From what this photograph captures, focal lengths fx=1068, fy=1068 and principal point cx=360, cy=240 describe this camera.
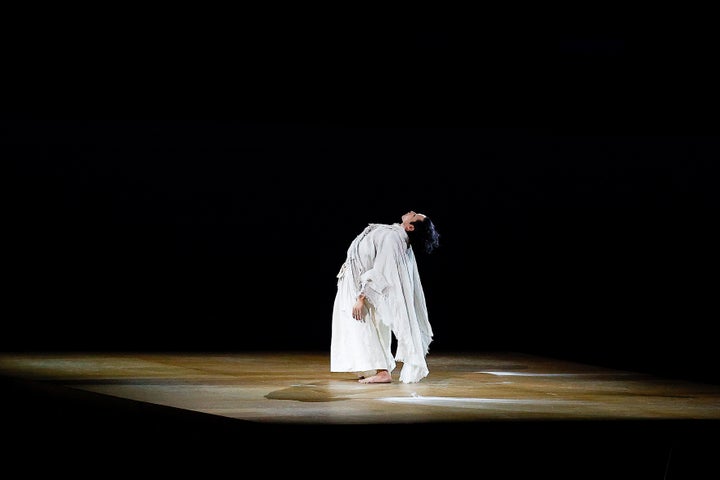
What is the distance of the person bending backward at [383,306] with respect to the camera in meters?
6.00

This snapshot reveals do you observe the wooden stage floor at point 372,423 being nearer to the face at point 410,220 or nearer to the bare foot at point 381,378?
the bare foot at point 381,378

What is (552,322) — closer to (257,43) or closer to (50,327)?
(257,43)

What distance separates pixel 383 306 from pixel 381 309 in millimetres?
20

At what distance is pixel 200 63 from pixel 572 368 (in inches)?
138

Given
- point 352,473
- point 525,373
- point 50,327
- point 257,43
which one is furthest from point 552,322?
point 352,473

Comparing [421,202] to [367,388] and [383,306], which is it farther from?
[367,388]

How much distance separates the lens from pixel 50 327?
30.7 feet

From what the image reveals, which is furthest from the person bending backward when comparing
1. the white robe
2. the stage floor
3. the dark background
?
the dark background

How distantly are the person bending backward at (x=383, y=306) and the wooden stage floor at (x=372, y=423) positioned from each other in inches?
5.9

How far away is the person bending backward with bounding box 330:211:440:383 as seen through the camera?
19.7 feet

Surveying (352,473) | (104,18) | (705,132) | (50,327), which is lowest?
(352,473)

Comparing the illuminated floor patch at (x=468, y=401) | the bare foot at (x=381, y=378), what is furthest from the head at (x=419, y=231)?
the illuminated floor patch at (x=468, y=401)

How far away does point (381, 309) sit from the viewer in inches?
236

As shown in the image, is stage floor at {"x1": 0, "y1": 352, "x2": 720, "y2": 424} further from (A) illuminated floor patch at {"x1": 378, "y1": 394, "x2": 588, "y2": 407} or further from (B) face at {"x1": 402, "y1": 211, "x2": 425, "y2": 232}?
(B) face at {"x1": 402, "y1": 211, "x2": 425, "y2": 232}
